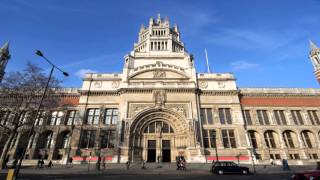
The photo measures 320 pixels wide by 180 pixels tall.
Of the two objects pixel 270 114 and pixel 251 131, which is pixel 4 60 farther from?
pixel 270 114

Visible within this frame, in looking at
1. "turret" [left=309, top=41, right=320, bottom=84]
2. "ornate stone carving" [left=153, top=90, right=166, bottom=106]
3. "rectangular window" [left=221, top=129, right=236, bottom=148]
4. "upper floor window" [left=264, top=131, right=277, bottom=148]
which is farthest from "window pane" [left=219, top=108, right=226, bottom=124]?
"turret" [left=309, top=41, right=320, bottom=84]

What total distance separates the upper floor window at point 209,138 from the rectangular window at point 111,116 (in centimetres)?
1706

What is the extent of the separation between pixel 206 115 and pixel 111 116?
1854cm

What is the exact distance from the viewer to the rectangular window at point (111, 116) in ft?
122

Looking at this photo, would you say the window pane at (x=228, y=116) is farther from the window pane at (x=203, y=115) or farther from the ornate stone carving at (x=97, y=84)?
the ornate stone carving at (x=97, y=84)

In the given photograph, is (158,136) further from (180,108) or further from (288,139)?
(288,139)

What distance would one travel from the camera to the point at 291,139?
1497 inches

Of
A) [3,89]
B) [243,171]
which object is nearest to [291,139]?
[243,171]

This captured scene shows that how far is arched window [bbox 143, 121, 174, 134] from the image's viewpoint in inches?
1435

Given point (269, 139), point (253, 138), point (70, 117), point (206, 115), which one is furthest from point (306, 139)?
point (70, 117)

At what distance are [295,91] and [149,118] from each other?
32.9 m

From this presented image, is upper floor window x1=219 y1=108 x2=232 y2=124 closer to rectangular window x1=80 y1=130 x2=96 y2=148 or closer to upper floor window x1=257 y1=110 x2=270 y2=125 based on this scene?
upper floor window x1=257 y1=110 x2=270 y2=125

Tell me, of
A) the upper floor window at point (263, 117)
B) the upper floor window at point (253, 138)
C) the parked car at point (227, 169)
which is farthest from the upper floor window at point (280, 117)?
the parked car at point (227, 169)

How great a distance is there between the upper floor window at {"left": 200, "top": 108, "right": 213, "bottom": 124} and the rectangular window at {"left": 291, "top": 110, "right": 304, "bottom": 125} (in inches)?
698
